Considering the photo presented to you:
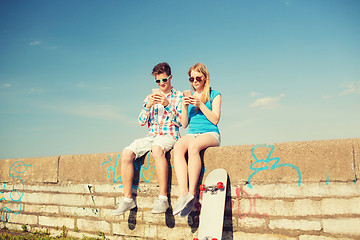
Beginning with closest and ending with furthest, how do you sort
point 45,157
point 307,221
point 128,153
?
point 307,221
point 128,153
point 45,157

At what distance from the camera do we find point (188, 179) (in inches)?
139

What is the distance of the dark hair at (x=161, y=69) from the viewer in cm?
392

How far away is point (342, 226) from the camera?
277 cm

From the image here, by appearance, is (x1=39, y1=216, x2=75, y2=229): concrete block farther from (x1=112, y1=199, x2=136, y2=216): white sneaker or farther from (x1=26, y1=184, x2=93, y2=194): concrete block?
(x1=112, y1=199, x2=136, y2=216): white sneaker

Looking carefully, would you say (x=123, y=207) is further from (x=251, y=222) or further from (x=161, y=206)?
(x=251, y=222)

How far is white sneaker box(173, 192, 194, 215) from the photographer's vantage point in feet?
10.0

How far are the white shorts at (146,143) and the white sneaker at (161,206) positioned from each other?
596 millimetres

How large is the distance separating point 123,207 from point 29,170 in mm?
2540

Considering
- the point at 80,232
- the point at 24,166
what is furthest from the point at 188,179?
the point at 24,166

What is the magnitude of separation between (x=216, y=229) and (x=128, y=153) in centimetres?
141

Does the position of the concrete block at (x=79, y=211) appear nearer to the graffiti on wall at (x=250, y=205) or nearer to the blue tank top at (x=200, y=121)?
the blue tank top at (x=200, y=121)

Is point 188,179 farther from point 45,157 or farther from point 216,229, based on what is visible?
point 45,157

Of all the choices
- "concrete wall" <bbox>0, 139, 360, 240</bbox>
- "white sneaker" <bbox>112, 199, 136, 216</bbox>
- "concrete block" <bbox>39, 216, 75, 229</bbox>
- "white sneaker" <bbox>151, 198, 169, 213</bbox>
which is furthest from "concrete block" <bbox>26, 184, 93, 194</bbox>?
"white sneaker" <bbox>151, 198, 169, 213</bbox>

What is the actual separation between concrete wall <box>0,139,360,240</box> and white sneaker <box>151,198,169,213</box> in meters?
0.17
